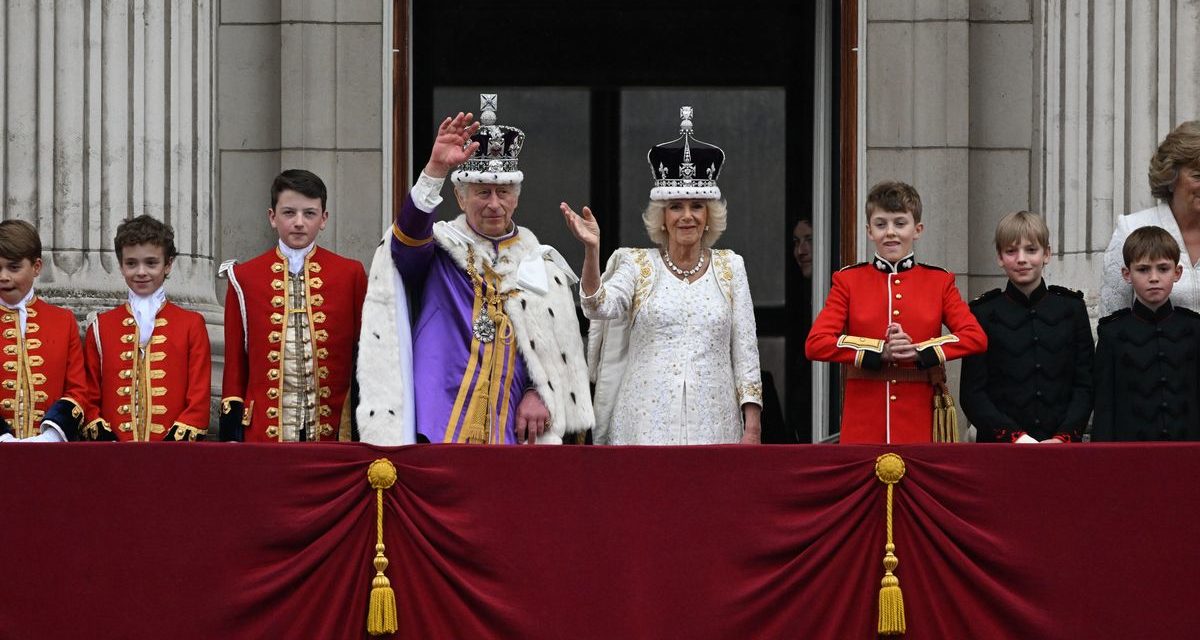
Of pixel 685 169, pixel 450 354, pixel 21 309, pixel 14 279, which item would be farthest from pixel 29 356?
pixel 685 169

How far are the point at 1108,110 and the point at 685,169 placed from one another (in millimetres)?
2713

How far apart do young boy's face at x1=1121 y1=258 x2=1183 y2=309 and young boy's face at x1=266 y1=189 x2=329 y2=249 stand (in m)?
3.09

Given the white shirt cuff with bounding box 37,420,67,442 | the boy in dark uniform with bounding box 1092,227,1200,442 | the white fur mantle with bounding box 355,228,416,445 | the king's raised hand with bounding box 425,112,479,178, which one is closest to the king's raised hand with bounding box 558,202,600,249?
the king's raised hand with bounding box 425,112,479,178

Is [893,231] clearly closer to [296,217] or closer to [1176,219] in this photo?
[1176,219]

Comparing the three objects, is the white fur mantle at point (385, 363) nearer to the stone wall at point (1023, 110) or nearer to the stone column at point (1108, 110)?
the stone wall at point (1023, 110)

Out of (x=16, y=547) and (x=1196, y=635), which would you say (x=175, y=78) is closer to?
(x=16, y=547)

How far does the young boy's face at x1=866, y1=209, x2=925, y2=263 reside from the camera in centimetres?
721

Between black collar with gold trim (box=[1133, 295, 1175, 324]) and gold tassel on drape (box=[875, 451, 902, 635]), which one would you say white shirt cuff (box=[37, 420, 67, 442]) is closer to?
gold tassel on drape (box=[875, 451, 902, 635])

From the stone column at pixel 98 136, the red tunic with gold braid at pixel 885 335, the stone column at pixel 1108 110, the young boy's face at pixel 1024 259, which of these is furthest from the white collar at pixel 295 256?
the stone column at pixel 1108 110

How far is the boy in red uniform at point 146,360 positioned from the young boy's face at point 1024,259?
3.06 metres

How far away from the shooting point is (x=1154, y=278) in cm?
693

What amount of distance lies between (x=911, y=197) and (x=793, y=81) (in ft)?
15.1

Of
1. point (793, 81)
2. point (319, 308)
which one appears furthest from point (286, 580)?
point (793, 81)

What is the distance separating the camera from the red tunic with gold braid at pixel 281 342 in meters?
7.12
